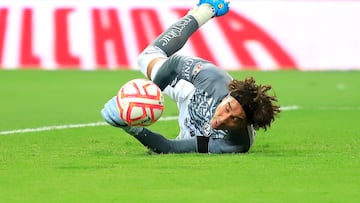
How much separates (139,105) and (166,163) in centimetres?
69

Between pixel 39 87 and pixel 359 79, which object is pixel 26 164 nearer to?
pixel 39 87

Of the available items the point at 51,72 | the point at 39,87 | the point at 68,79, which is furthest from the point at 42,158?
the point at 51,72

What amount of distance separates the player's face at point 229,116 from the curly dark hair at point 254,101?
5 cm

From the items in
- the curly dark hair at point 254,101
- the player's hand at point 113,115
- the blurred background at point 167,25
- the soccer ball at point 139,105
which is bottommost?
the blurred background at point 167,25

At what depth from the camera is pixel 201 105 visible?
1109 centimetres

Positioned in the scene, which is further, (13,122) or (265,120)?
(13,122)

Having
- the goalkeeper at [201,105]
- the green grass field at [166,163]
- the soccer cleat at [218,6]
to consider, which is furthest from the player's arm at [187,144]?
the soccer cleat at [218,6]

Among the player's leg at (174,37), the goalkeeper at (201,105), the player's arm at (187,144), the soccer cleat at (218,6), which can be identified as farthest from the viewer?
the soccer cleat at (218,6)

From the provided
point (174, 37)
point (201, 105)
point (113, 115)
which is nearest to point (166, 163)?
point (113, 115)

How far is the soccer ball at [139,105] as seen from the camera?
10.5m

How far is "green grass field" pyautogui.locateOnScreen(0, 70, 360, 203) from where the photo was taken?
27.0ft

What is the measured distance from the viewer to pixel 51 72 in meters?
26.5

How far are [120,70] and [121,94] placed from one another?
16313mm

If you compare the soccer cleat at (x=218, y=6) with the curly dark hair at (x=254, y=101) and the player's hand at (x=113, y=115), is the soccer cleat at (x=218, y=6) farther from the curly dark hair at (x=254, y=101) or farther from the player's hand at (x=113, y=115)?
the player's hand at (x=113, y=115)
